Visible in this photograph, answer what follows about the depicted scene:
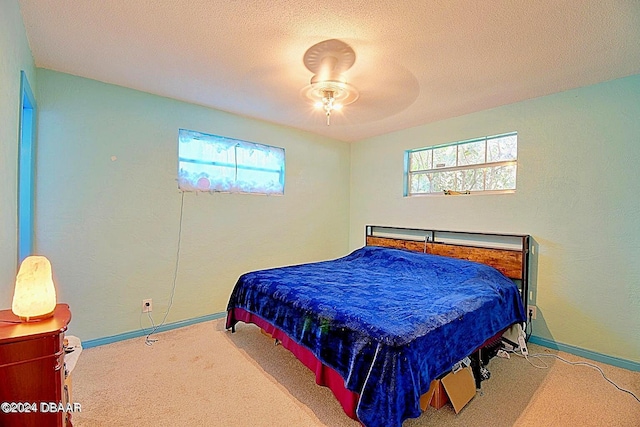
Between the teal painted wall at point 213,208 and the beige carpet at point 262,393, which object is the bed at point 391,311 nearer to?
the beige carpet at point 262,393

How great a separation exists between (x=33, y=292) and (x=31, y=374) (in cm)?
31

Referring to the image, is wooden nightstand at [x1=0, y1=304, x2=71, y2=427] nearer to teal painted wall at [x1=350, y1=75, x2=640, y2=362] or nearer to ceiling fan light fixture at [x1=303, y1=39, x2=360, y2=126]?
ceiling fan light fixture at [x1=303, y1=39, x2=360, y2=126]

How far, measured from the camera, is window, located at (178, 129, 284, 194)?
3268mm

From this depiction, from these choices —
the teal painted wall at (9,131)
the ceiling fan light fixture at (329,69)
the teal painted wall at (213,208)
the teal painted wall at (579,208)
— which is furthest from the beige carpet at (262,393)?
the ceiling fan light fixture at (329,69)

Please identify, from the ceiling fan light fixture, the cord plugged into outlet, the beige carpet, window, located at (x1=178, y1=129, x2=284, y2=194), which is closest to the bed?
the cord plugged into outlet

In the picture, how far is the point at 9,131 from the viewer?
5.47ft

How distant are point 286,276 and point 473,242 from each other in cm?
207

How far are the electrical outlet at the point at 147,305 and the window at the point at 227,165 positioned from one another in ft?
3.88

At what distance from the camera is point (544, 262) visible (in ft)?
9.37

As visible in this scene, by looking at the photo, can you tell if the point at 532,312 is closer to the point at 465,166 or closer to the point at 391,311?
the point at 465,166

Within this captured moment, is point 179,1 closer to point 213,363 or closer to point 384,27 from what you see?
point 384,27

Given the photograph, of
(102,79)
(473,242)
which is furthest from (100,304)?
(473,242)

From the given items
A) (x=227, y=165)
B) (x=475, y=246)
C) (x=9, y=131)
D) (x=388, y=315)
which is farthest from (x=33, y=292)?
(x=475, y=246)

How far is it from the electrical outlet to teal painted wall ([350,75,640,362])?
345 cm
